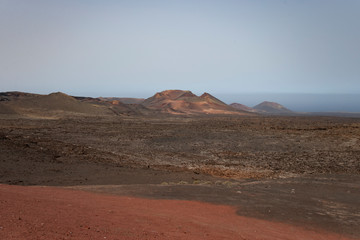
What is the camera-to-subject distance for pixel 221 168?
19.5m

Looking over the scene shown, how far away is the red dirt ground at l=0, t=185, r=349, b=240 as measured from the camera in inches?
231

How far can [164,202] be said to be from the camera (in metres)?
9.60

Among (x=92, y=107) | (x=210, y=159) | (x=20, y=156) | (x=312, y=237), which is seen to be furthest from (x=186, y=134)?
(x=92, y=107)

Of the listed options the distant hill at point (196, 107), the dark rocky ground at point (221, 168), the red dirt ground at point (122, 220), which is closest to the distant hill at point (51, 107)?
the distant hill at point (196, 107)

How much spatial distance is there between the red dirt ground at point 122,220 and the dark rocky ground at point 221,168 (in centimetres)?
97

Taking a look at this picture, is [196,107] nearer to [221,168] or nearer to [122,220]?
[221,168]

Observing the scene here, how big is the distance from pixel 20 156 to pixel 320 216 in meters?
15.3

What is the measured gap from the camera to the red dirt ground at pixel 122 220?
19.3 ft

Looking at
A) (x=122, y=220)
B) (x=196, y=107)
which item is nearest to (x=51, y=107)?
(x=196, y=107)

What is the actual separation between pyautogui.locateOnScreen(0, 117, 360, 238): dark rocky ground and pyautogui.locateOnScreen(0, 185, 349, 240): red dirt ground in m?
0.97

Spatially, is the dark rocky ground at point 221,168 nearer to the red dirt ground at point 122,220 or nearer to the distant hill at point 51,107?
the red dirt ground at point 122,220

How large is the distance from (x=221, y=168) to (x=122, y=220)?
13041mm

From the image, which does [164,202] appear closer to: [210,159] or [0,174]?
[0,174]

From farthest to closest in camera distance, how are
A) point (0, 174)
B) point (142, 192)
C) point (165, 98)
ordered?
1. point (165, 98)
2. point (0, 174)
3. point (142, 192)
